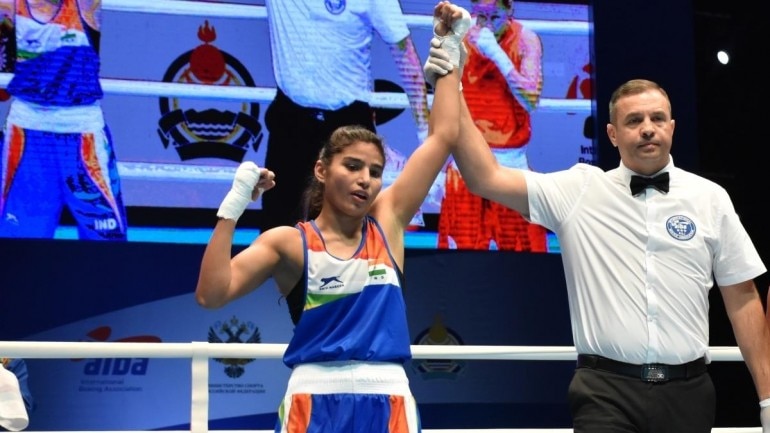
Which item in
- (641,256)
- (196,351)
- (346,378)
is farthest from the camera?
(196,351)

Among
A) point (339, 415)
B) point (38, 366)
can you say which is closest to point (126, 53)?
point (38, 366)

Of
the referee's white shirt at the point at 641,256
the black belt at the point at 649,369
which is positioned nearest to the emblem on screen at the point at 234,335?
the referee's white shirt at the point at 641,256

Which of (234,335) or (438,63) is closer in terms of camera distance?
(438,63)

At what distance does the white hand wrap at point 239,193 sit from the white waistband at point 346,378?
0.37 metres

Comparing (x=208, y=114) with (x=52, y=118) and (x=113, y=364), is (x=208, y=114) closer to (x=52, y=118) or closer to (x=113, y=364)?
(x=52, y=118)

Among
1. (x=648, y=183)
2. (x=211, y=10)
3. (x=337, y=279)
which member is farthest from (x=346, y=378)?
(x=211, y=10)

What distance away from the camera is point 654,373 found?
251 centimetres

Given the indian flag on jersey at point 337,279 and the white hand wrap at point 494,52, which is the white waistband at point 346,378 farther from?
the white hand wrap at point 494,52

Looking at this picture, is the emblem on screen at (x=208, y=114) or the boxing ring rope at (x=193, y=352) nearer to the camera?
the boxing ring rope at (x=193, y=352)

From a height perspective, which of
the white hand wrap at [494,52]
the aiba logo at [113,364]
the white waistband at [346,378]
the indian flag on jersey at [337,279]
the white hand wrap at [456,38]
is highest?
the white hand wrap at [494,52]

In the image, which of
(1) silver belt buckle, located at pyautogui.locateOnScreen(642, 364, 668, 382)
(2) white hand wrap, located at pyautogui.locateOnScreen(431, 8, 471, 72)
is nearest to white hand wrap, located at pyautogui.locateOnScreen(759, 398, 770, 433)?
(1) silver belt buckle, located at pyautogui.locateOnScreen(642, 364, 668, 382)

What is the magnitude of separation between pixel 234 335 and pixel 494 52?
215 cm

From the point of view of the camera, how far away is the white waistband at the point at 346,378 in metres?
2.19

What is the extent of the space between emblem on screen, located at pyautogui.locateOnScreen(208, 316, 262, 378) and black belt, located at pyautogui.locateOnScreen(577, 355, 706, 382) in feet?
10.4
